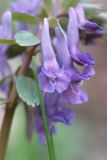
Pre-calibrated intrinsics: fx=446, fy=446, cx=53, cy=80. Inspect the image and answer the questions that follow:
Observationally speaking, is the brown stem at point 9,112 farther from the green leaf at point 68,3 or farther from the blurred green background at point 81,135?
the blurred green background at point 81,135

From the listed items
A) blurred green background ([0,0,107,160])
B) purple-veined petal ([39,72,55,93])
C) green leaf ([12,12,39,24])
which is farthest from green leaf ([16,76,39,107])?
blurred green background ([0,0,107,160])

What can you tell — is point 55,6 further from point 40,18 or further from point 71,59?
point 71,59

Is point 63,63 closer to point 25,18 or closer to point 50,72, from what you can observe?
point 50,72

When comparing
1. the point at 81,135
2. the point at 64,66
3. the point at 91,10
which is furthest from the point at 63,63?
the point at 81,135

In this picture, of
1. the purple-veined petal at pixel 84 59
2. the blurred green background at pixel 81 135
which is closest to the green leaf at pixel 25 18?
the purple-veined petal at pixel 84 59

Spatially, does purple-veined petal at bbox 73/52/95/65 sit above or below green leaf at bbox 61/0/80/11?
below

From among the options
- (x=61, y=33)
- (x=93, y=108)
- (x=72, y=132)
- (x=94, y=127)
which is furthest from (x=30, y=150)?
(x=61, y=33)

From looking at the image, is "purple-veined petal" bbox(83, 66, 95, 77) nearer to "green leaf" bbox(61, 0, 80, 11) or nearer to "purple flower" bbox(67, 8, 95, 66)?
"purple flower" bbox(67, 8, 95, 66)
